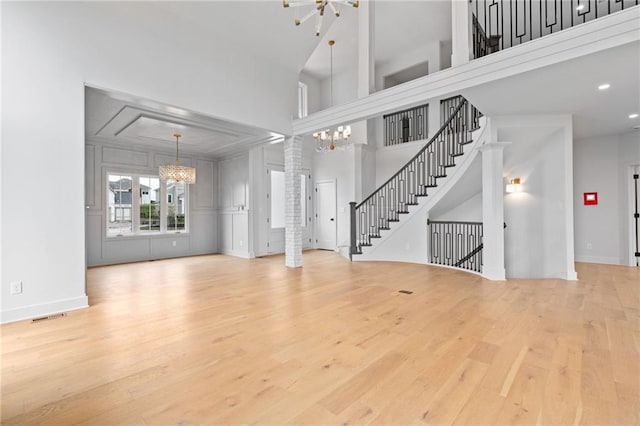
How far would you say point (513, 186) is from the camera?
596 centimetres

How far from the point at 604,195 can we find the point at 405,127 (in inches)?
207

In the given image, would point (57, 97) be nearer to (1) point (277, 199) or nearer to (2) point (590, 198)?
(1) point (277, 199)

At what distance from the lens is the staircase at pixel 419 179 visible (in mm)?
6695

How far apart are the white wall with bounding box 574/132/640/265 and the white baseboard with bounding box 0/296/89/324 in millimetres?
9815

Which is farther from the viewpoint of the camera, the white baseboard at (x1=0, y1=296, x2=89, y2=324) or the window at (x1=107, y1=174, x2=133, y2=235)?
the window at (x1=107, y1=174, x2=133, y2=235)

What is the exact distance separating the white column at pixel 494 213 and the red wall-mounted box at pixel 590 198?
3.56m

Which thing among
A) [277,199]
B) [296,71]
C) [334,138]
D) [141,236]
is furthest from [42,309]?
[334,138]

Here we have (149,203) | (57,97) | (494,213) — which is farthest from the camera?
(149,203)

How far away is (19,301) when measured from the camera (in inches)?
137

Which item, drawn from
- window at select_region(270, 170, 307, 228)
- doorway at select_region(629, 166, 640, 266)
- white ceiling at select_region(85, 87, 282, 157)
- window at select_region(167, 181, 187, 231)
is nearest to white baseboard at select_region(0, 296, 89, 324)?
white ceiling at select_region(85, 87, 282, 157)

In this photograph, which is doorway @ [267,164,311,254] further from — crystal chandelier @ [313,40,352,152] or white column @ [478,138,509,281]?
white column @ [478,138,509,281]

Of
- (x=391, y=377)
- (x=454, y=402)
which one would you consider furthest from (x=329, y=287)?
(x=454, y=402)

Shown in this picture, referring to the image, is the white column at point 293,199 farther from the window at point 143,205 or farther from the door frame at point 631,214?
the door frame at point 631,214

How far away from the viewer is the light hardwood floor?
1.85 m
